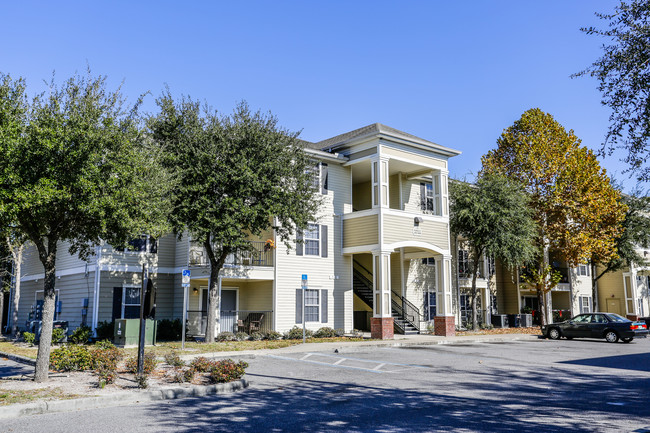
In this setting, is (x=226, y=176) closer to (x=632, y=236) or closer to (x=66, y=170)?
(x=66, y=170)

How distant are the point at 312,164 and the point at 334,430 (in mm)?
18420

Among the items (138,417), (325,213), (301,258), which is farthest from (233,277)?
(138,417)

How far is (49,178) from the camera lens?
37.4ft

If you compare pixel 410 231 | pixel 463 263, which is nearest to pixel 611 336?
pixel 463 263

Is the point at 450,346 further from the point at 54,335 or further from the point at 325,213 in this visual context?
the point at 54,335

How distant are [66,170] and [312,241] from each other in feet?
54.7

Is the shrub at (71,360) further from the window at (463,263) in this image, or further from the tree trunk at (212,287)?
the window at (463,263)

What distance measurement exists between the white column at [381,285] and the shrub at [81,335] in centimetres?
1241

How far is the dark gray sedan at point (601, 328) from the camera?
2550cm

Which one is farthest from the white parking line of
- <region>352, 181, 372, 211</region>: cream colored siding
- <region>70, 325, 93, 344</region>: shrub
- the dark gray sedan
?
the dark gray sedan

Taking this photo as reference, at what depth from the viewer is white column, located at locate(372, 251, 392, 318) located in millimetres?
25188

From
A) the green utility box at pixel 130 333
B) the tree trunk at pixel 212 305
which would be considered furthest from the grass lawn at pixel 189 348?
the tree trunk at pixel 212 305

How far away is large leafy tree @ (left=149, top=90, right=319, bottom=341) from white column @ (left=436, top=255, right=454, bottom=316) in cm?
878

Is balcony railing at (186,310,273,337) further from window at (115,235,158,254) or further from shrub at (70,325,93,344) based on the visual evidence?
shrub at (70,325,93,344)
